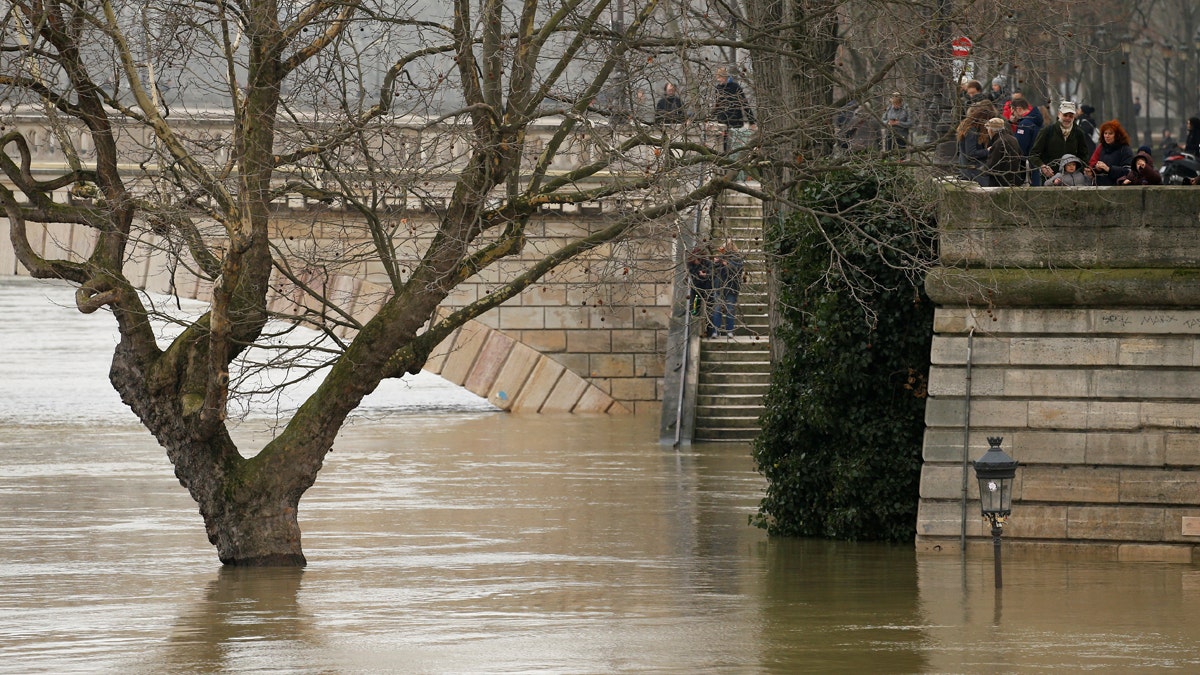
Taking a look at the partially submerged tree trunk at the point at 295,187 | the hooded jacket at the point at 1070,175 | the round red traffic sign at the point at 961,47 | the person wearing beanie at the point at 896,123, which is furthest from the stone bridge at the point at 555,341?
the partially submerged tree trunk at the point at 295,187

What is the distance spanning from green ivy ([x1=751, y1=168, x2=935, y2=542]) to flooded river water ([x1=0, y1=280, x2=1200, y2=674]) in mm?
409

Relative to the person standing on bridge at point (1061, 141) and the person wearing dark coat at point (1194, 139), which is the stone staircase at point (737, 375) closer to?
the person wearing dark coat at point (1194, 139)

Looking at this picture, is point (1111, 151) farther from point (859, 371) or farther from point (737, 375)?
point (737, 375)

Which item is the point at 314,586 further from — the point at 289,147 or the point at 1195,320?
the point at 1195,320

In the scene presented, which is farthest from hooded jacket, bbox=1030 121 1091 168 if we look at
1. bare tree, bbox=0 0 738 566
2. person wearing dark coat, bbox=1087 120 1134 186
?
bare tree, bbox=0 0 738 566

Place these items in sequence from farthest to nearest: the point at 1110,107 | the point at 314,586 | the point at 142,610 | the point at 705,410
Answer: the point at 1110,107 < the point at 705,410 < the point at 314,586 < the point at 142,610

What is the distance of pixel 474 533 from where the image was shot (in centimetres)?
1691

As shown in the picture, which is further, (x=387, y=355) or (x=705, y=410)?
(x=705, y=410)

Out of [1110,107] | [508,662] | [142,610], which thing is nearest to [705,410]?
[142,610]

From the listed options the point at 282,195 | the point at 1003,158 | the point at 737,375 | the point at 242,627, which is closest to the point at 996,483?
the point at 1003,158

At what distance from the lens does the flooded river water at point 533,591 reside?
10836 millimetres

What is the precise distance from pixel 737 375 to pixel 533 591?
1349cm

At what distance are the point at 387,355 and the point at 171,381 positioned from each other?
1.67 meters

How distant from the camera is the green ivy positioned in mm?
15469
